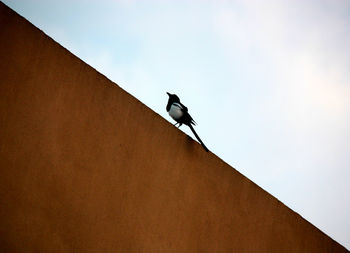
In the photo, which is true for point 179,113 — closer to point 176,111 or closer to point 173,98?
point 176,111

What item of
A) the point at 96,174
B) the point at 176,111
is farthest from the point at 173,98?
the point at 96,174

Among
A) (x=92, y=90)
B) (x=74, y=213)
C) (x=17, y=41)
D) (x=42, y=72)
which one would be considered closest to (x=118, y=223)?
(x=74, y=213)

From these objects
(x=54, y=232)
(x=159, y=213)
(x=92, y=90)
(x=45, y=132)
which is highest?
(x=92, y=90)

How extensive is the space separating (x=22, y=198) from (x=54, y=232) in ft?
1.04

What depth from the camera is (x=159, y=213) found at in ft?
9.66

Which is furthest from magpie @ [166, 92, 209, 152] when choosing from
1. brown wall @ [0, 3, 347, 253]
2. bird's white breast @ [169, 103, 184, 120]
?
brown wall @ [0, 3, 347, 253]

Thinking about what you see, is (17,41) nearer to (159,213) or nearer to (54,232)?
(54,232)

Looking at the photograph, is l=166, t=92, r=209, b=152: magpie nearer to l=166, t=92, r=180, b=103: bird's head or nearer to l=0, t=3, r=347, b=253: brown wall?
l=166, t=92, r=180, b=103: bird's head

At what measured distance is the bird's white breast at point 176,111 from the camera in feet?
14.2

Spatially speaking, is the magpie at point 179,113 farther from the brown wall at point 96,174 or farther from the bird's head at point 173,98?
the brown wall at point 96,174

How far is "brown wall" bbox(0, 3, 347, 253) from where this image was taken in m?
2.51

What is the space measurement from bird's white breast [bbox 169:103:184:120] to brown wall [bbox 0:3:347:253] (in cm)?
101

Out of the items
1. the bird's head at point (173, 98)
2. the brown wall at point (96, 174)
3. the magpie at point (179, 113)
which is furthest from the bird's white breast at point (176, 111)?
A: the brown wall at point (96, 174)

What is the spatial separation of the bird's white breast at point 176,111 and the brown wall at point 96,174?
101 centimetres
